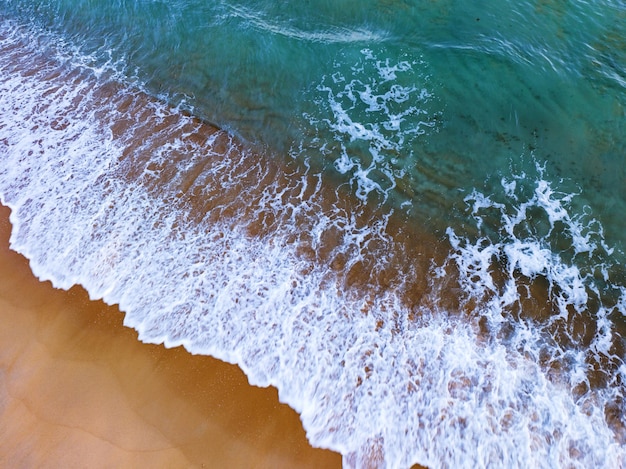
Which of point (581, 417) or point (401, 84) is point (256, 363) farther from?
point (401, 84)

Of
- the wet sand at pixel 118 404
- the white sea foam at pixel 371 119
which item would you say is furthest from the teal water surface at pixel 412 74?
the wet sand at pixel 118 404

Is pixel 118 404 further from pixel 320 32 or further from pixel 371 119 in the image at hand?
pixel 320 32

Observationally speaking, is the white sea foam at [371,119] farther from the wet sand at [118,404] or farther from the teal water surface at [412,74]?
the wet sand at [118,404]

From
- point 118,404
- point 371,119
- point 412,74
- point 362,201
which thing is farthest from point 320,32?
point 118,404

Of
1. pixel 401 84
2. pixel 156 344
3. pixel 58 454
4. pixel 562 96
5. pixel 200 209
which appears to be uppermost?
pixel 562 96

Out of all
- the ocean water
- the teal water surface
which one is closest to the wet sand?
the ocean water

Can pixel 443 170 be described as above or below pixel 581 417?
above

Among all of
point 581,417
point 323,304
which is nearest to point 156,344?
point 323,304

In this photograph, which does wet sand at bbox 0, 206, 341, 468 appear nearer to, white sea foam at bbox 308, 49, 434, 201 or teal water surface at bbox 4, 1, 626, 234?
white sea foam at bbox 308, 49, 434, 201
